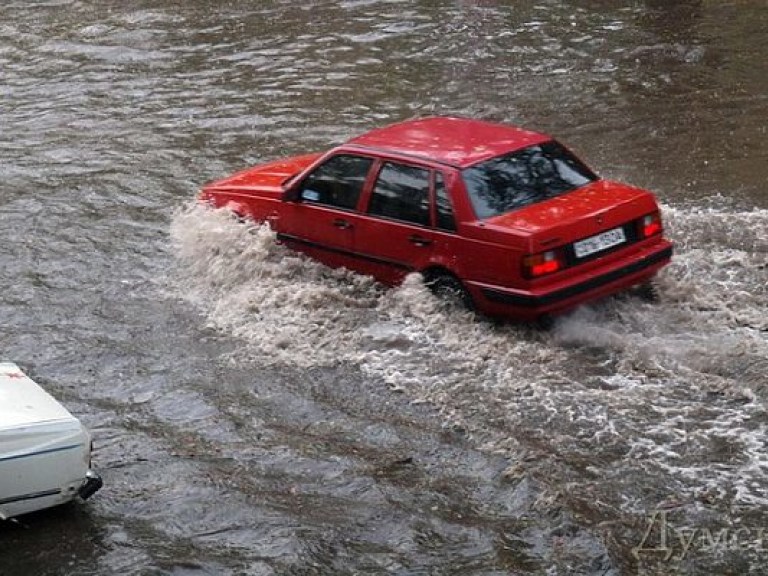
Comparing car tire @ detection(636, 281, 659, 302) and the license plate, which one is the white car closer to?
the license plate

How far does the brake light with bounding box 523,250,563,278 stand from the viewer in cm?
924

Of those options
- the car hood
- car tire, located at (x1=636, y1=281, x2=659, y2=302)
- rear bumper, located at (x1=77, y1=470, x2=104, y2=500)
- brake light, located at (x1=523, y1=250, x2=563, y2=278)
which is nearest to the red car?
brake light, located at (x1=523, y1=250, x2=563, y2=278)

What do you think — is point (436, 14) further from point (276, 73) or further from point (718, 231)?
point (718, 231)

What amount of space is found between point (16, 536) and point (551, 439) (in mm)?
3459

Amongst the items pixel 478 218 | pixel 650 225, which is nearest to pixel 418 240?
pixel 478 218

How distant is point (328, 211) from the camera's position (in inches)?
424

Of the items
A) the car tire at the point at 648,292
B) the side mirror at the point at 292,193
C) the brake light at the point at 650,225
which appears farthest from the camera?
the side mirror at the point at 292,193

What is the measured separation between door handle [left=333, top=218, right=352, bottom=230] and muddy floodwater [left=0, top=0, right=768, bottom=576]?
48 centimetres

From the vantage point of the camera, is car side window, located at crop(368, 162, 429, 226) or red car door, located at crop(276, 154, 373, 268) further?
red car door, located at crop(276, 154, 373, 268)

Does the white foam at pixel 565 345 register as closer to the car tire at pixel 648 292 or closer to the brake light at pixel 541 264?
the car tire at pixel 648 292

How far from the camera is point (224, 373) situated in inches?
378

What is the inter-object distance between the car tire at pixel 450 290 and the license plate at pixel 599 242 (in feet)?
3.19

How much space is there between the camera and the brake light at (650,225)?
32.4 feet

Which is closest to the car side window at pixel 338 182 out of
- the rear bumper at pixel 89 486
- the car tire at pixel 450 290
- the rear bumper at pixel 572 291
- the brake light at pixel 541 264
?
the car tire at pixel 450 290
